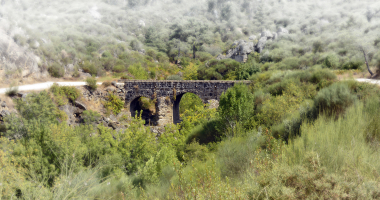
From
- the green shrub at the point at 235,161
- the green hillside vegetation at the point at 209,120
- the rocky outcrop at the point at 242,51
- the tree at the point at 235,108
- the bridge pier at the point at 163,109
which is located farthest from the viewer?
the rocky outcrop at the point at 242,51

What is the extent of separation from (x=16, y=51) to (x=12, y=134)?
8.79 m

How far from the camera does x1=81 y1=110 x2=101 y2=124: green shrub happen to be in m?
13.4

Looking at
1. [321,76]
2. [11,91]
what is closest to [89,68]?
[11,91]

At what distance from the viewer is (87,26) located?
4219 centimetres

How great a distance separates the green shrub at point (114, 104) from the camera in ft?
53.1

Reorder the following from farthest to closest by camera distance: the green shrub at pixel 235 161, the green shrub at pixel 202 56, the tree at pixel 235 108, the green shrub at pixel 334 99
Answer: the green shrub at pixel 202 56 → the tree at pixel 235 108 → the green shrub at pixel 334 99 → the green shrub at pixel 235 161

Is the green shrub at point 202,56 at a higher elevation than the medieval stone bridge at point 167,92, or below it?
higher

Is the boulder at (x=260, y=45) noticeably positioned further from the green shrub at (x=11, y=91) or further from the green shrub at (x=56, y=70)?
the green shrub at (x=11, y=91)

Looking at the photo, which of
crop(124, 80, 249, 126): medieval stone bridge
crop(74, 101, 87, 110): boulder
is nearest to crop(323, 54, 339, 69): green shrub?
crop(124, 80, 249, 126): medieval stone bridge

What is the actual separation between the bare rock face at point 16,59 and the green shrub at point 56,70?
1.10 m

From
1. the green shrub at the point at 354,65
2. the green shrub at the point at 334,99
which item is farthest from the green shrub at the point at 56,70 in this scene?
the green shrub at the point at 354,65

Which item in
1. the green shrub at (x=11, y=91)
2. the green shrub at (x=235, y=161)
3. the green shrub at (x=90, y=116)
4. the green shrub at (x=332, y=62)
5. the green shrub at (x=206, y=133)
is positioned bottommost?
the green shrub at (x=206, y=133)

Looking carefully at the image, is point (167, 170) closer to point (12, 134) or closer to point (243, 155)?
point (243, 155)

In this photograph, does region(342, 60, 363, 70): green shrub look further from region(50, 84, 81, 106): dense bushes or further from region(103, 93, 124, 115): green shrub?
region(50, 84, 81, 106): dense bushes
